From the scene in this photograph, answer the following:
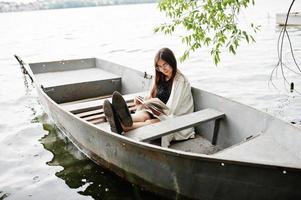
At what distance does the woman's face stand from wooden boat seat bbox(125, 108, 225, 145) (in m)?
0.84

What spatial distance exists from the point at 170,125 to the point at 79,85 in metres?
3.89

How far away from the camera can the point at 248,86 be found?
431 inches

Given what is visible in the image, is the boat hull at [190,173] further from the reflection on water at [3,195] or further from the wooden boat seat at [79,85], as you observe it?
the wooden boat seat at [79,85]

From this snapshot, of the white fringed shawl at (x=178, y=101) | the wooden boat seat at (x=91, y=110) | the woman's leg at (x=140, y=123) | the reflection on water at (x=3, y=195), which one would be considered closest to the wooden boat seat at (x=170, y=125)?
the woman's leg at (x=140, y=123)

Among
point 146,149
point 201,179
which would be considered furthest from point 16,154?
point 201,179

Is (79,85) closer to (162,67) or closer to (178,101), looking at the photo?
(162,67)

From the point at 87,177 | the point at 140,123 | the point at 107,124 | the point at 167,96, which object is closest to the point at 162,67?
the point at 167,96

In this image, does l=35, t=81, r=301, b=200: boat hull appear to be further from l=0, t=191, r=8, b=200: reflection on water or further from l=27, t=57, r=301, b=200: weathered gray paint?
l=0, t=191, r=8, b=200: reflection on water

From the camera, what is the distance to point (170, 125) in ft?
15.2

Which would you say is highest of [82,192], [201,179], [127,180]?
[201,179]

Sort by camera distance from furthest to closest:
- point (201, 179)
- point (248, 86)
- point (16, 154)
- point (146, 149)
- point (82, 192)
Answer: point (248, 86) < point (16, 154) < point (82, 192) < point (146, 149) < point (201, 179)

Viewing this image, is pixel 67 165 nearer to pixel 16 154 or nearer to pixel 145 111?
pixel 16 154

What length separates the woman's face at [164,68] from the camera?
5134 mm

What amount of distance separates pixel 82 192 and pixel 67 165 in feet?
3.46
